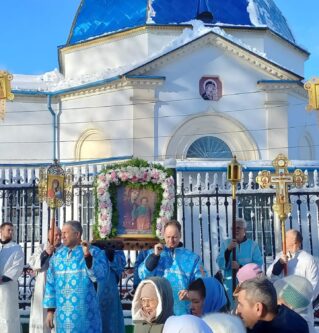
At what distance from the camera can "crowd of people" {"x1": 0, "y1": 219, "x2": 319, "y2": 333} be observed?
10.3 ft

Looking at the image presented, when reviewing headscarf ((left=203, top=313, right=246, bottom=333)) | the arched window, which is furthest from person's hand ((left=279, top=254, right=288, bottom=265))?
the arched window

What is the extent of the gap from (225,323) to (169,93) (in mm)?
16206

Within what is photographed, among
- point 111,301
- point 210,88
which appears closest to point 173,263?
point 111,301

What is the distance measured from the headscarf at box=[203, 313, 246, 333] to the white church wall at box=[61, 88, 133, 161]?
15716 mm

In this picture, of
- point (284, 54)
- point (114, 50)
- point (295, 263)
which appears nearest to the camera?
point (295, 263)

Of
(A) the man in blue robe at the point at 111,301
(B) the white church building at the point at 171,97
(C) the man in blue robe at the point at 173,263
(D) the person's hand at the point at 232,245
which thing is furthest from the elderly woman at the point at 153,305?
(B) the white church building at the point at 171,97

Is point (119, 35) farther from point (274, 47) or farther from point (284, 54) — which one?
point (284, 54)

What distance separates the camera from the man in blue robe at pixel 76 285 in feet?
17.9

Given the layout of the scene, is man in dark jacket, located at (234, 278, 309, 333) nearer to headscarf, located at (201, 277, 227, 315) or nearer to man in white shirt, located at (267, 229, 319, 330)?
headscarf, located at (201, 277, 227, 315)

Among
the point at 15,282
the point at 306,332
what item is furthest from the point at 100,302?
the point at 306,332

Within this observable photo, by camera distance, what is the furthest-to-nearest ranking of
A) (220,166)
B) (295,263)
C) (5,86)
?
1. (220,166)
2. (5,86)
3. (295,263)

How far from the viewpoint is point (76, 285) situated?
18.0 feet

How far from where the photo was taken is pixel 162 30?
65.3 feet

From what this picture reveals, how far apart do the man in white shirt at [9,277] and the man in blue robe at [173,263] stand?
1851 millimetres
